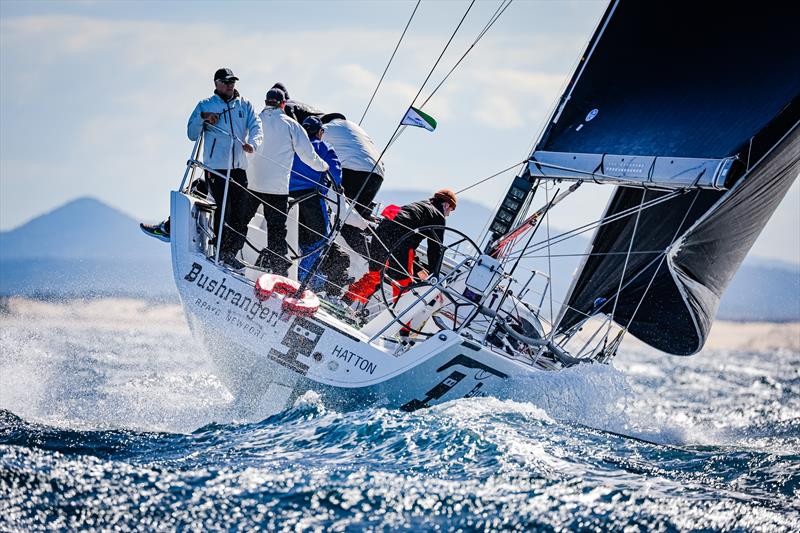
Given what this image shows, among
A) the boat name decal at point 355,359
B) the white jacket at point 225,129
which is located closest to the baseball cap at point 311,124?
the white jacket at point 225,129

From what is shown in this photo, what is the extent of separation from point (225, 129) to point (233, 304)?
1257 mm

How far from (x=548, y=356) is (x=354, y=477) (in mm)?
3916

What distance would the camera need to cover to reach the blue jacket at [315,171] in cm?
719

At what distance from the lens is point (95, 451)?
4715 mm

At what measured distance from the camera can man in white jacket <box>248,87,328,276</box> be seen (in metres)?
6.67

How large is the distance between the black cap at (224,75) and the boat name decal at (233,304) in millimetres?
1324

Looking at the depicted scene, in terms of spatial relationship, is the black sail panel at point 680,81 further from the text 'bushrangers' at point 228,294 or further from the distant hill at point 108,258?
the distant hill at point 108,258

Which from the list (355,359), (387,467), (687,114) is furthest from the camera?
(687,114)

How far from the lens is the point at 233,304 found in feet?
20.4

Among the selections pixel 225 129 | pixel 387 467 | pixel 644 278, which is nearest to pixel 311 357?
pixel 387 467

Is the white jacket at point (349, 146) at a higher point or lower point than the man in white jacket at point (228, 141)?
higher

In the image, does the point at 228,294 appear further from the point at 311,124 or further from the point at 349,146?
the point at 349,146

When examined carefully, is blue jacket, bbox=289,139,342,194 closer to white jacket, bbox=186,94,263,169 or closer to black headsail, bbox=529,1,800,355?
white jacket, bbox=186,94,263,169

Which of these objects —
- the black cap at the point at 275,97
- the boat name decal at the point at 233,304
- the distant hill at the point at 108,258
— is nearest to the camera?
the boat name decal at the point at 233,304
